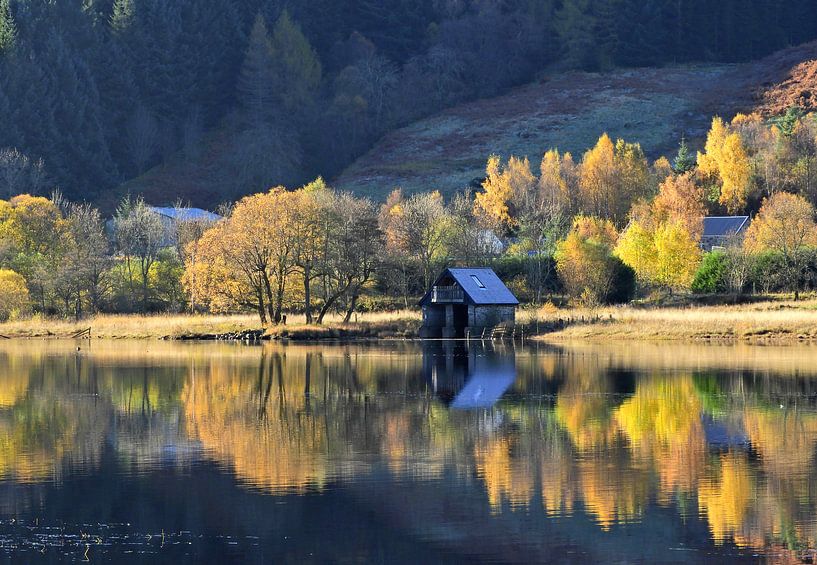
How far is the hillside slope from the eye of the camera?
455 ft

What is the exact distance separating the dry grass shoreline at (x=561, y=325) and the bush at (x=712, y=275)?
14.3 feet

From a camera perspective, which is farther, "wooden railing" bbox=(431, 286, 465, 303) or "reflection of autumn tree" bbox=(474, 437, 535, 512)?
"wooden railing" bbox=(431, 286, 465, 303)

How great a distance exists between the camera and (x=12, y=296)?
3305 inches

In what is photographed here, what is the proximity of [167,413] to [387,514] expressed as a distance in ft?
53.0

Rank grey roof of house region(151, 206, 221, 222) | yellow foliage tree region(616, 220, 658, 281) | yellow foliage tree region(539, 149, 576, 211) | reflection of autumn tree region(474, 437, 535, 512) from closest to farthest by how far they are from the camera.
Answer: reflection of autumn tree region(474, 437, 535, 512) < yellow foliage tree region(616, 220, 658, 281) < yellow foliage tree region(539, 149, 576, 211) < grey roof of house region(151, 206, 221, 222)

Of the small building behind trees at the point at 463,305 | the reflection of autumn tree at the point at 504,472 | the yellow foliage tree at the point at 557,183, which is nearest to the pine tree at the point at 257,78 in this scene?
the yellow foliage tree at the point at 557,183

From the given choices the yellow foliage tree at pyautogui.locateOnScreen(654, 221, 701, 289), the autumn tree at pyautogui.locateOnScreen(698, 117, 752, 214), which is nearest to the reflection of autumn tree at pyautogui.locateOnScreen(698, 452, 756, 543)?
the yellow foliage tree at pyautogui.locateOnScreen(654, 221, 701, 289)

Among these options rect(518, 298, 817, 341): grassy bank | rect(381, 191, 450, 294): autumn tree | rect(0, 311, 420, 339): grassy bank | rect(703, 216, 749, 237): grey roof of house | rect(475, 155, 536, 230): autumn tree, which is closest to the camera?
rect(518, 298, 817, 341): grassy bank

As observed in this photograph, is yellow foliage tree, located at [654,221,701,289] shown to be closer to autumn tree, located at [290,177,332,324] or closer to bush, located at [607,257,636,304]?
bush, located at [607,257,636,304]

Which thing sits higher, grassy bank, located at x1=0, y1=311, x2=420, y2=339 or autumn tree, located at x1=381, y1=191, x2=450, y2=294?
autumn tree, located at x1=381, y1=191, x2=450, y2=294

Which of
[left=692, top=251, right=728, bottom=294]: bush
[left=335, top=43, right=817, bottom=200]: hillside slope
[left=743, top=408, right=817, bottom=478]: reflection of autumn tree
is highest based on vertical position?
[left=335, top=43, right=817, bottom=200]: hillside slope

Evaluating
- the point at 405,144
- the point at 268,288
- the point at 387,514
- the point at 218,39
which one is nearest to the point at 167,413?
the point at 387,514

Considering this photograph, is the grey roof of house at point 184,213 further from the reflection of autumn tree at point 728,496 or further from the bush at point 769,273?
the reflection of autumn tree at point 728,496

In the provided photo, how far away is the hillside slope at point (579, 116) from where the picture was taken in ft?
455
